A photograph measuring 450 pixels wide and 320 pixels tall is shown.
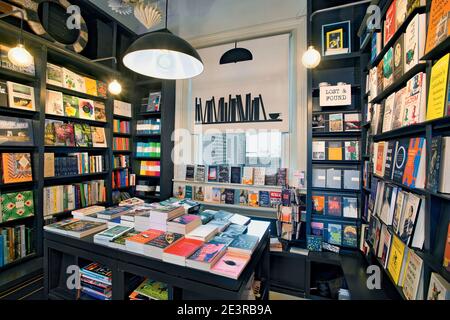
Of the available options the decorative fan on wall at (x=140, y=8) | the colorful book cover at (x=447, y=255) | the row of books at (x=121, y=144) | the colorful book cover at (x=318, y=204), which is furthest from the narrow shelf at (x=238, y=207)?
the decorative fan on wall at (x=140, y=8)

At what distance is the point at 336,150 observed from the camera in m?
2.25

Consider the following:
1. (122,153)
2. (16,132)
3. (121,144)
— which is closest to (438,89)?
(16,132)

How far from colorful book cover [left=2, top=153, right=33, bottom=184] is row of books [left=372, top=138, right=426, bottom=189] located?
312 centimetres

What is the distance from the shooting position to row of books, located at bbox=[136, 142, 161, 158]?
3.30m

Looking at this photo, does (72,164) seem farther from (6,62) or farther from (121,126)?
(6,62)

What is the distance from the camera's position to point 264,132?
2865mm

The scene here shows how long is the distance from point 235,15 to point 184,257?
3.12 m

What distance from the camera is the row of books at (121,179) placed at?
316 centimetres

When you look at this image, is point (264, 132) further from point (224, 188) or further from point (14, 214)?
point (14, 214)

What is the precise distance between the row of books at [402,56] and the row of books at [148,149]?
2.82 metres

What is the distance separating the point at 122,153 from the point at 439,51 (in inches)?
142

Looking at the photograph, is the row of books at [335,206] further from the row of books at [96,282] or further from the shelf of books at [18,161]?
the shelf of books at [18,161]
